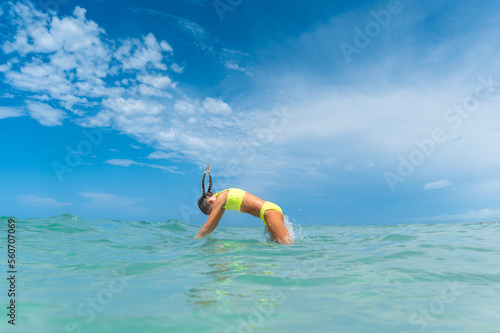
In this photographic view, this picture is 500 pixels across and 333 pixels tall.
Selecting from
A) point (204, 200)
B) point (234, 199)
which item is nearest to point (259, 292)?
point (234, 199)

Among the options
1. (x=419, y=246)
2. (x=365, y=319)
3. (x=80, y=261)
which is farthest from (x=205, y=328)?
(x=419, y=246)

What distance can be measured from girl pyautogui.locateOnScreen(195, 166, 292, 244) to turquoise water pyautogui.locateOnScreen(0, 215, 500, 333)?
110cm

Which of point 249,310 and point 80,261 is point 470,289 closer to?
point 249,310

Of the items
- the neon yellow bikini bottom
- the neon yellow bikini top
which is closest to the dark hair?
the neon yellow bikini top

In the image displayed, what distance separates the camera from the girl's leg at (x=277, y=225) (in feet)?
26.2

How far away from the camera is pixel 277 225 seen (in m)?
8.00

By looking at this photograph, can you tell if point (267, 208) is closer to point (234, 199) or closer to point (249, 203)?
point (249, 203)

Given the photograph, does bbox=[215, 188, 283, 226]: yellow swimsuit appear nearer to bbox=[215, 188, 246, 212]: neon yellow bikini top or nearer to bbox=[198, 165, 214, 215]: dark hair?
bbox=[215, 188, 246, 212]: neon yellow bikini top

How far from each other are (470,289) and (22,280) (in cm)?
634

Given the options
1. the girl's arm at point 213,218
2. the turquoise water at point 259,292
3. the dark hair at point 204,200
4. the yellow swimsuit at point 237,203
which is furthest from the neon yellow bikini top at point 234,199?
the turquoise water at point 259,292

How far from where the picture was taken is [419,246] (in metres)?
7.70

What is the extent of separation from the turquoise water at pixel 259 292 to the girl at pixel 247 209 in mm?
1097

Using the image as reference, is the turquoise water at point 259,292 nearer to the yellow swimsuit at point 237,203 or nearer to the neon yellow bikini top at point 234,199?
the yellow swimsuit at point 237,203

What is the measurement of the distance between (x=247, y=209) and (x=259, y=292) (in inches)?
175
